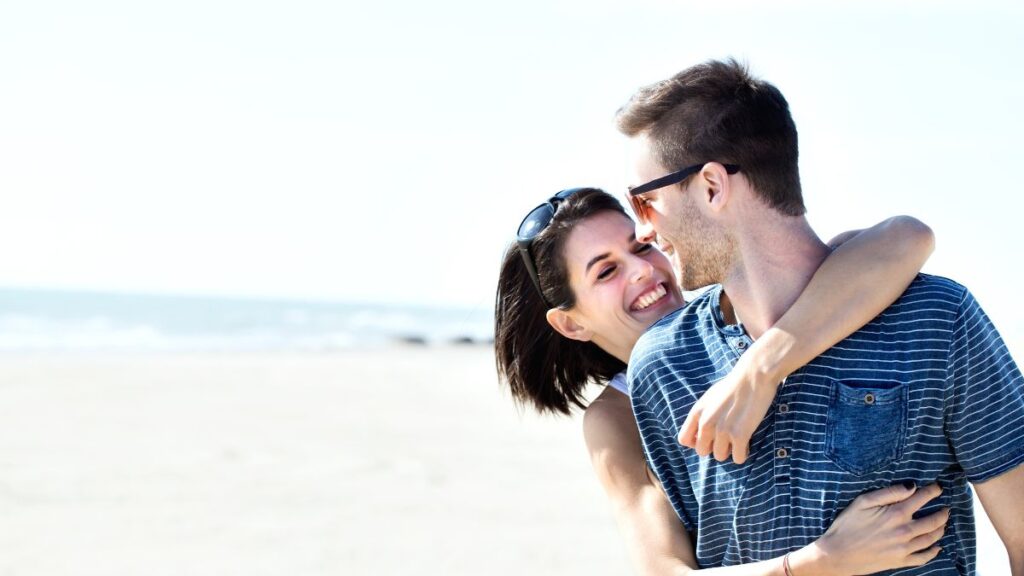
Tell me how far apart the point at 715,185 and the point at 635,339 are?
103cm

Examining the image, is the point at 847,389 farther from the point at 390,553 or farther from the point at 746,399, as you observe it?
the point at 390,553

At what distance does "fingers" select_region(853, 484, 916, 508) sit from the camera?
2324 millimetres

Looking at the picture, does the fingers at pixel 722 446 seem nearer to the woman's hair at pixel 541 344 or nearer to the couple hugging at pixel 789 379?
the couple hugging at pixel 789 379

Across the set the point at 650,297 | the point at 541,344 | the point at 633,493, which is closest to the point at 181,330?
the point at 541,344

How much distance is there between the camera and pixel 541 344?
12.6 feet

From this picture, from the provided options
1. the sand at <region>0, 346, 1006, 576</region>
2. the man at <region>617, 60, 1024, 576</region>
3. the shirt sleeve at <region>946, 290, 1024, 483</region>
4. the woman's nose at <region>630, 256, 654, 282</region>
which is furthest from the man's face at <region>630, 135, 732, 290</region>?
the sand at <region>0, 346, 1006, 576</region>

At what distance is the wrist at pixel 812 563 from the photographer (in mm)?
2338

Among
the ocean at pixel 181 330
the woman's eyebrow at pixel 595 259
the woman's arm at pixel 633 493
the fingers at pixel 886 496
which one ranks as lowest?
the ocean at pixel 181 330

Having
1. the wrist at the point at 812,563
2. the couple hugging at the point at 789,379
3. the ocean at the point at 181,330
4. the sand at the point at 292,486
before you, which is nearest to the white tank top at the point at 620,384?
the couple hugging at the point at 789,379

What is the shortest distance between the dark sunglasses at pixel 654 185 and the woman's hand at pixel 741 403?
15.3 inches

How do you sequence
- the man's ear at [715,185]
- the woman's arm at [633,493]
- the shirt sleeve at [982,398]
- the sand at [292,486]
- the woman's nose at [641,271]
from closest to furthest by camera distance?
1. the shirt sleeve at [982,398]
2. the man's ear at [715,185]
3. the woman's arm at [633,493]
4. the woman's nose at [641,271]
5. the sand at [292,486]

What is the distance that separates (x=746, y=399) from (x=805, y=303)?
249mm

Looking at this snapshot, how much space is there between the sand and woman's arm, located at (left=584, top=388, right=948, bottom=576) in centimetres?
114

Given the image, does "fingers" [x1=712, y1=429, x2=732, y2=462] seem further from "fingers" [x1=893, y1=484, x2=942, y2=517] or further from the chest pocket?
"fingers" [x1=893, y1=484, x2=942, y2=517]
